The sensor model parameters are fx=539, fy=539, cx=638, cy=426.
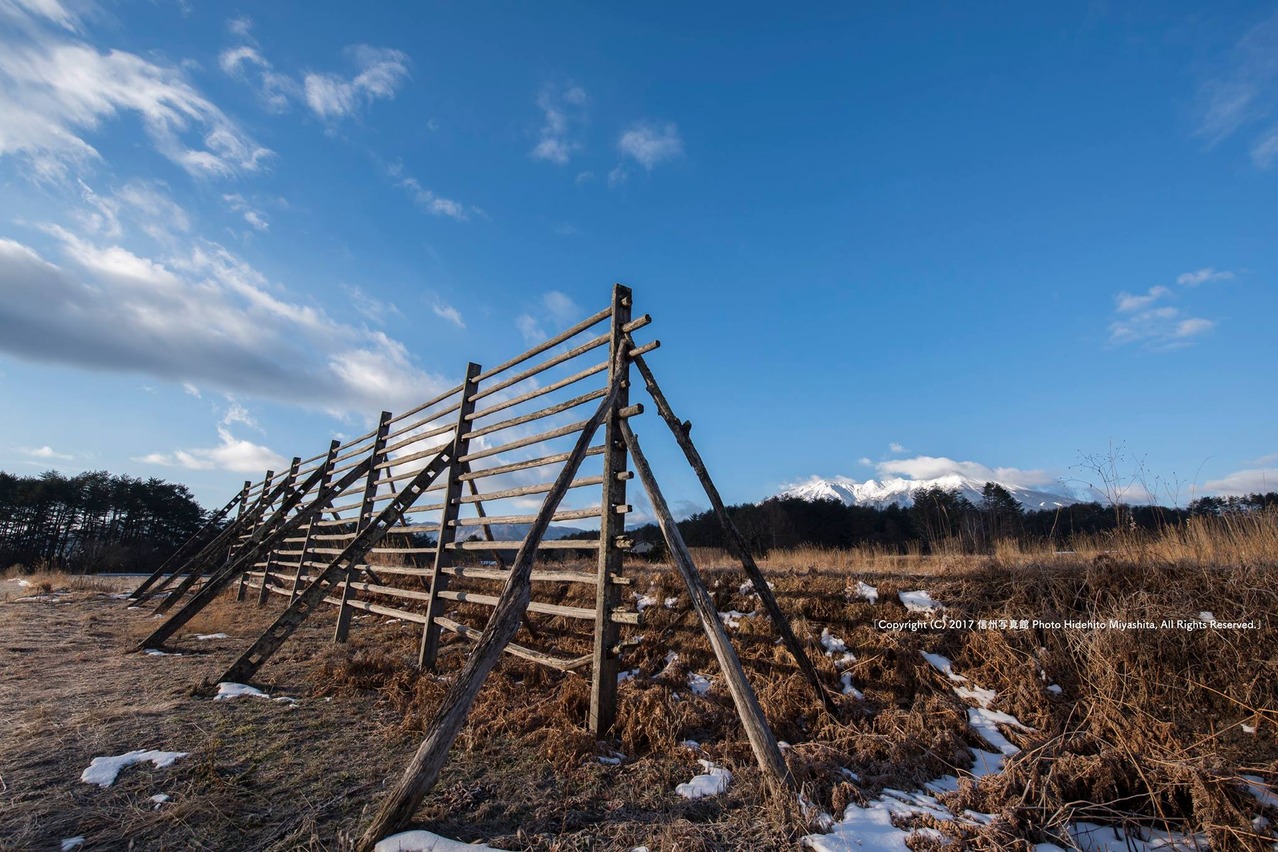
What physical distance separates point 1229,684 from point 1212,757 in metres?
1.52

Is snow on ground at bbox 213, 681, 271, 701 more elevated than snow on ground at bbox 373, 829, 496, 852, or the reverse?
snow on ground at bbox 373, 829, 496, 852

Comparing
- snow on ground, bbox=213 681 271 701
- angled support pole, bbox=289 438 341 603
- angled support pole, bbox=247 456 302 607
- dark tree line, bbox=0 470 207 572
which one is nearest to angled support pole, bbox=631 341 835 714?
snow on ground, bbox=213 681 271 701

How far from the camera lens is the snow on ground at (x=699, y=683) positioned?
16.4ft

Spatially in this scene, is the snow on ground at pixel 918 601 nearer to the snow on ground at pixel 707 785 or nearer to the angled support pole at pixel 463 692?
the snow on ground at pixel 707 785

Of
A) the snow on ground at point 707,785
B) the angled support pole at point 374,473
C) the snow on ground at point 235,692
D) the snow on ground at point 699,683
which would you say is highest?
the angled support pole at point 374,473

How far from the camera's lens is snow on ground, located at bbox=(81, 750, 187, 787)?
3.36 meters

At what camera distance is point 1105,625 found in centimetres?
462

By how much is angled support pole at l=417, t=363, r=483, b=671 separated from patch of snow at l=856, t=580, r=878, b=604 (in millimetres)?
4910

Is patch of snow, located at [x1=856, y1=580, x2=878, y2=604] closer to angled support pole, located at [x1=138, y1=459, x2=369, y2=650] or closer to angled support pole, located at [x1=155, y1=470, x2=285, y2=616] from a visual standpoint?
angled support pole, located at [x1=138, y1=459, x2=369, y2=650]

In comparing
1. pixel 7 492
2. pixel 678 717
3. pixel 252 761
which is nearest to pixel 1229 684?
pixel 678 717

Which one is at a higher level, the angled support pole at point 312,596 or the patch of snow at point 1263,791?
the angled support pole at point 312,596

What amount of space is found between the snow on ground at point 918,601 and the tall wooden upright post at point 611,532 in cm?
322

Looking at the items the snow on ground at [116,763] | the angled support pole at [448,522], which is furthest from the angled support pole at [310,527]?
the snow on ground at [116,763]

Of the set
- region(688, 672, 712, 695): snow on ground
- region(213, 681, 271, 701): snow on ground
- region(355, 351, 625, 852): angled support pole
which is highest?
region(355, 351, 625, 852): angled support pole
